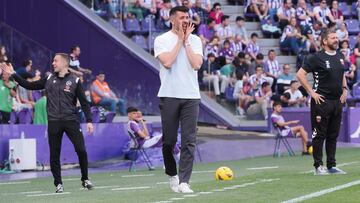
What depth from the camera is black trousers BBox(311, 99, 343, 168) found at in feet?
47.5

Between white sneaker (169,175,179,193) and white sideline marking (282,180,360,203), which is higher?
white sneaker (169,175,179,193)

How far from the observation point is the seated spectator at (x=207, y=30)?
30.0 meters

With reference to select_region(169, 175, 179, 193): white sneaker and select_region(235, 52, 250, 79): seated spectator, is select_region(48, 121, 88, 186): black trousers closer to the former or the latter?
select_region(169, 175, 179, 193): white sneaker

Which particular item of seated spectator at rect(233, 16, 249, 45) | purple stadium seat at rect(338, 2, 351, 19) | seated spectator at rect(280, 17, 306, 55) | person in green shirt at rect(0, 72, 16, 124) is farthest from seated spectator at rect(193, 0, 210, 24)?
person in green shirt at rect(0, 72, 16, 124)

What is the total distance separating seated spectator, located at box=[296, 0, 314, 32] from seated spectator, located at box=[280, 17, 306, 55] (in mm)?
569

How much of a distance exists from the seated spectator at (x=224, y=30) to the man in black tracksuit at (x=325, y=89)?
1561 cm

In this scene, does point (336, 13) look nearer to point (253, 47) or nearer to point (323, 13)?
point (323, 13)

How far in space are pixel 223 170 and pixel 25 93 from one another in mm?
10147

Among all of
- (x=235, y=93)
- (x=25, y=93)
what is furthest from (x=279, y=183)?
(x=235, y=93)

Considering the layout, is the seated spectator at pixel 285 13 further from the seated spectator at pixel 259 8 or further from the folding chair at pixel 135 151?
the folding chair at pixel 135 151

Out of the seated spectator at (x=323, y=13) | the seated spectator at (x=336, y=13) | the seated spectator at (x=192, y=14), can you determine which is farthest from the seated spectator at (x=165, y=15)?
the seated spectator at (x=336, y=13)

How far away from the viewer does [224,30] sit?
30.5 metres

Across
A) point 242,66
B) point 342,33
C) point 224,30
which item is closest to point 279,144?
point 242,66

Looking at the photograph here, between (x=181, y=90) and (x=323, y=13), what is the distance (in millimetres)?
21320
